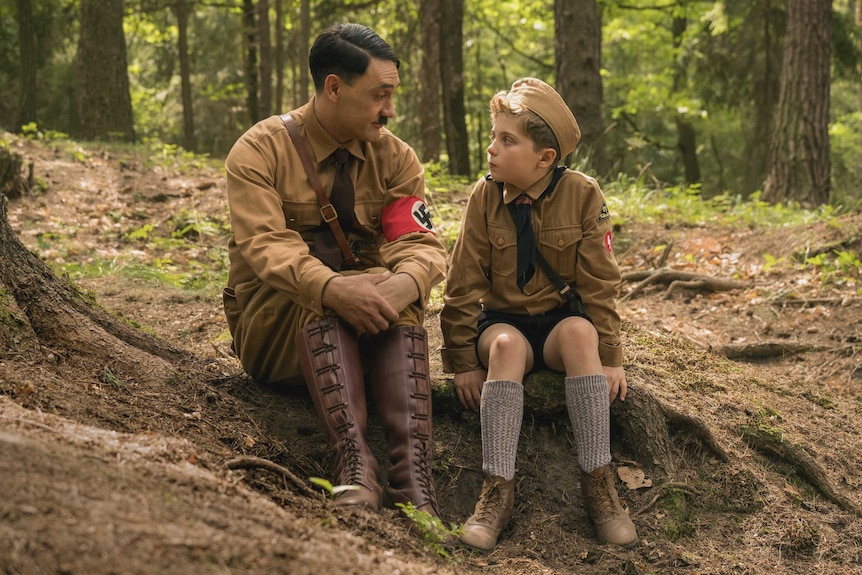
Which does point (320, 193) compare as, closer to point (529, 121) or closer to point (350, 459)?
point (529, 121)

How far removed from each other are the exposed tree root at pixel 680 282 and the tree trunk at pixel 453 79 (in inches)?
284

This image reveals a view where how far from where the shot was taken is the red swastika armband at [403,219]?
3.73m

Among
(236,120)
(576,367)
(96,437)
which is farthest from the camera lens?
(236,120)

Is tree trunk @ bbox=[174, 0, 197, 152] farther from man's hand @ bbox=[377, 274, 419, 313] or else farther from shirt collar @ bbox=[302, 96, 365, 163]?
man's hand @ bbox=[377, 274, 419, 313]

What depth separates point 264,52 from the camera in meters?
13.5

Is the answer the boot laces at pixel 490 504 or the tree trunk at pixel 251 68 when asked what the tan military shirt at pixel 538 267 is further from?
the tree trunk at pixel 251 68

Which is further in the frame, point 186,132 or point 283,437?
point 186,132

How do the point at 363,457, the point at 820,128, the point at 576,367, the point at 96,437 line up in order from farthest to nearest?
the point at 820,128
the point at 576,367
the point at 363,457
the point at 96,437

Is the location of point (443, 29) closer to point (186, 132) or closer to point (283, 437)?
point (186, 132)

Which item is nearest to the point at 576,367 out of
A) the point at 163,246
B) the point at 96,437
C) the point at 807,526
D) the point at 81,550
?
the point at 807,526

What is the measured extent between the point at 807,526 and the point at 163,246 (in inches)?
233

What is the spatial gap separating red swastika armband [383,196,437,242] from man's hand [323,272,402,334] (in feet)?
1.69

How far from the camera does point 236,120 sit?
63.0 ft

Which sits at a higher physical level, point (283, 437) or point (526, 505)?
point (283, 437)
